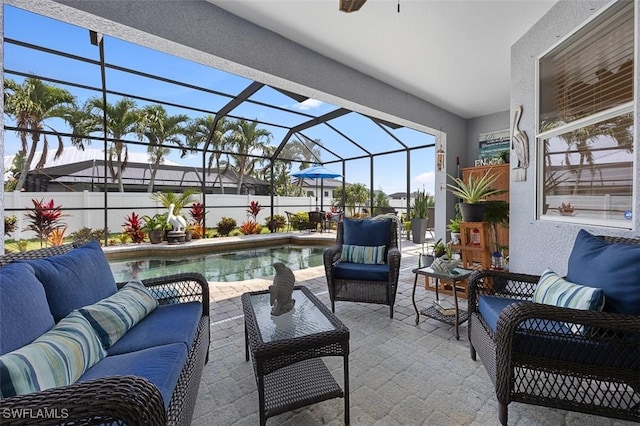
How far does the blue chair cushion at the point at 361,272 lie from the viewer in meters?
3.04

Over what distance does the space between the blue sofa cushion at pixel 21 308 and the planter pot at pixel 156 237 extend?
6325 millimetres

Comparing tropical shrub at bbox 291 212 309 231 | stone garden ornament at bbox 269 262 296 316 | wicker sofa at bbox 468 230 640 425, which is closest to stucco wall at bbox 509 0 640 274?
wicker sofa at bbox 468 230 640 425

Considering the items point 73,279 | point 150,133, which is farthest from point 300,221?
point 73,279

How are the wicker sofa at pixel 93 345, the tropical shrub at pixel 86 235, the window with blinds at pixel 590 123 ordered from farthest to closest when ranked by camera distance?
the tropical shrub at pixel 86 235
the window with blinds at pixel 590 123
the wicker sofa at pixel 93 345

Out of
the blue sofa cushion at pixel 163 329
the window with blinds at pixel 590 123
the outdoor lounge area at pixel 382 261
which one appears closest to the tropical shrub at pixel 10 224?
the outdoor lounge area at pixel 382 261

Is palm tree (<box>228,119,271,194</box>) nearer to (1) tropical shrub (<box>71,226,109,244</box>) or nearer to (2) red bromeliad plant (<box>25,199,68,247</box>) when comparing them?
(1) tropical shrub (<box>71,226,109,244</box>)

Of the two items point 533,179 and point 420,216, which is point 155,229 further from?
point 533,179

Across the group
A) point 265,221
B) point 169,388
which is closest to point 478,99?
point 169,388

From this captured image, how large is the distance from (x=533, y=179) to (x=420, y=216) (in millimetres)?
3599

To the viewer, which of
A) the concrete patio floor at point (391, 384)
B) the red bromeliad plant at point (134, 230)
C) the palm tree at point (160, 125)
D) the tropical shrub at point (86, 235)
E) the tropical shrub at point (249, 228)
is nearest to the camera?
the concrete patio floor at point (391, 384)

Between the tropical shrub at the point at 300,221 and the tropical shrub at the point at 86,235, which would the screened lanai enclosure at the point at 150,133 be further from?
the tropical shrub at the point at 300,221

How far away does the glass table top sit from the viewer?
5.42 ft

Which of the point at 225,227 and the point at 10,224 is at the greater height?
the point at 10,224

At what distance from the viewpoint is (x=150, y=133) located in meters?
9.16
